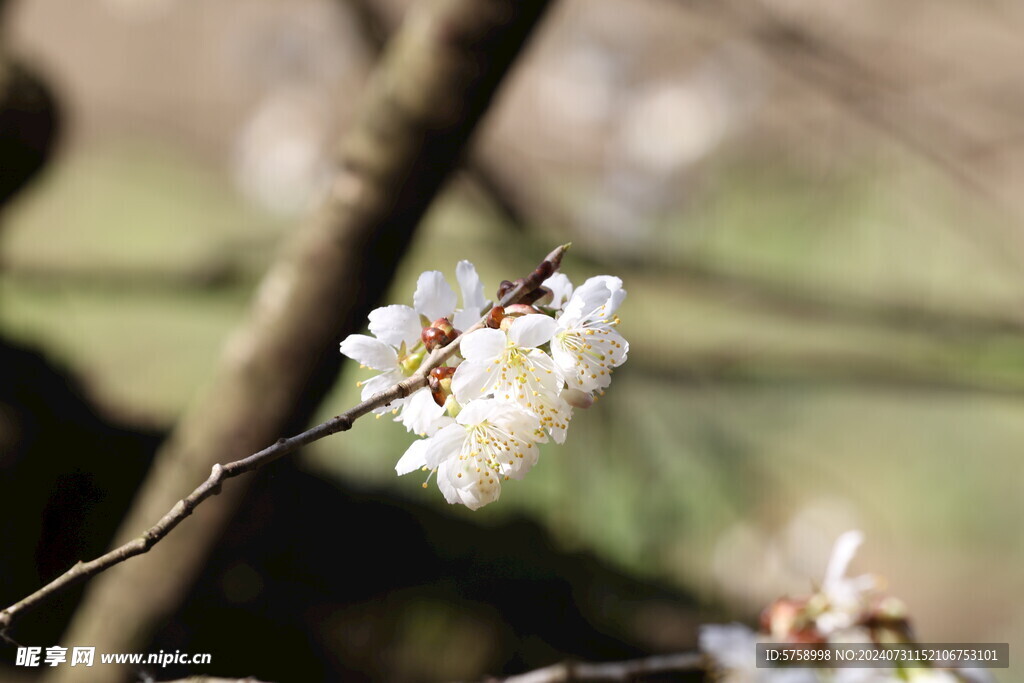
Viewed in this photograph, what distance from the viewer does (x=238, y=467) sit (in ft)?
1.05

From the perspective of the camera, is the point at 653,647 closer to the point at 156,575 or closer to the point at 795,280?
the point at 156,575

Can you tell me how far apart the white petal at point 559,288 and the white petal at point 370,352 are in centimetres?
9

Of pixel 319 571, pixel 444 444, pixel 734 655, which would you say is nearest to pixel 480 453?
pixel 444 444

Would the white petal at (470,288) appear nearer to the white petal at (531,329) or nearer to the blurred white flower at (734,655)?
the white petal at (531,329)

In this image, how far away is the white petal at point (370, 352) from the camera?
1.29 ft

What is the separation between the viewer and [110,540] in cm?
106

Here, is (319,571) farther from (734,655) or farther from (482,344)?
(482,344)

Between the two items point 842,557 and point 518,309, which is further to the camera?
point 842,557

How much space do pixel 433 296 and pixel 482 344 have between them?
0.07 m

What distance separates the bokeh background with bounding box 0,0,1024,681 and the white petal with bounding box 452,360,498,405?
792mm

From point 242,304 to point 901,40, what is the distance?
1.79 m

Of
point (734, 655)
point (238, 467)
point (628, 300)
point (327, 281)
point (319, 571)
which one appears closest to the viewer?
point (238, 467)

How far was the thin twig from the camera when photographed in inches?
12.4

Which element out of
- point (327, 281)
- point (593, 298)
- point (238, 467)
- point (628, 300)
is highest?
point (628, 300)
